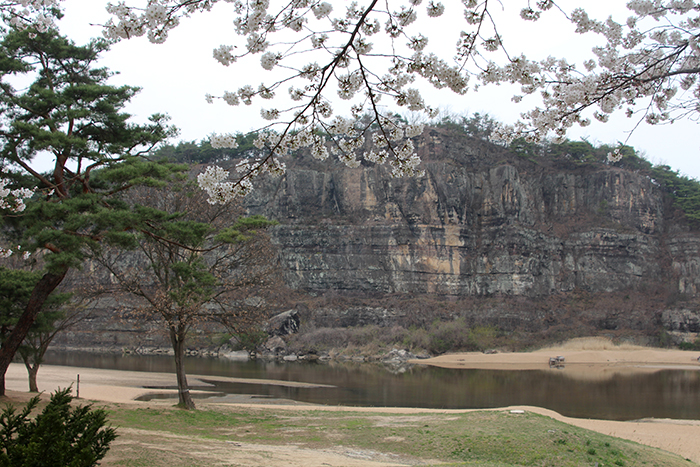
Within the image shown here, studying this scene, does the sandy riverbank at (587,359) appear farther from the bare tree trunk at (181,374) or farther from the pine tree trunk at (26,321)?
the pine tree trunk at (26,321)

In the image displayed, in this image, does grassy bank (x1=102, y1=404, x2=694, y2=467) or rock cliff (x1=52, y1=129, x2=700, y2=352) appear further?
rock cliff (x1=52, y1=129, x2=700, y2=352)

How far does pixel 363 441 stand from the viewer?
1140 cm

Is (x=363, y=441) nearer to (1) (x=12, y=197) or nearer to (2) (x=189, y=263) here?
(2) (x=189, y=263)

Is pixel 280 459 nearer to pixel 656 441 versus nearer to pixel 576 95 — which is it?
pixel 576 95

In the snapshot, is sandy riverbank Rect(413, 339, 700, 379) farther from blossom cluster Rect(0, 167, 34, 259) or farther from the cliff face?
blossom cluster Rect(0, 167, 34, 259)

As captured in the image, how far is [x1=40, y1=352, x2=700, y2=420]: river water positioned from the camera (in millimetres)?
21422

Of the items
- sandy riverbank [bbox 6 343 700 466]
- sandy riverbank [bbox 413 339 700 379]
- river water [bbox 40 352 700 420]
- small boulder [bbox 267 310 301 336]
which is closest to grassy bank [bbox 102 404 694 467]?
sandy riverbank [bbox 6 343 700 466]

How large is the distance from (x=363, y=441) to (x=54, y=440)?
799cm

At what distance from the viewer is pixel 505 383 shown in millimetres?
29766

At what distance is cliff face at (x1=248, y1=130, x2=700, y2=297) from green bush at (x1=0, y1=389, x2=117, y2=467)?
60.6 metres

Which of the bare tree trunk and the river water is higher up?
the bare tree trunk

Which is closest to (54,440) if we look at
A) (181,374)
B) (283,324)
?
(181,374)

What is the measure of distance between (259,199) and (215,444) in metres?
63.6

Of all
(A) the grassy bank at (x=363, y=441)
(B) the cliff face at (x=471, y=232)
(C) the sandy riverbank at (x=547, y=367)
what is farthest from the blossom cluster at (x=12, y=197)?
(B) the cliff face at (x=471, y=232)
